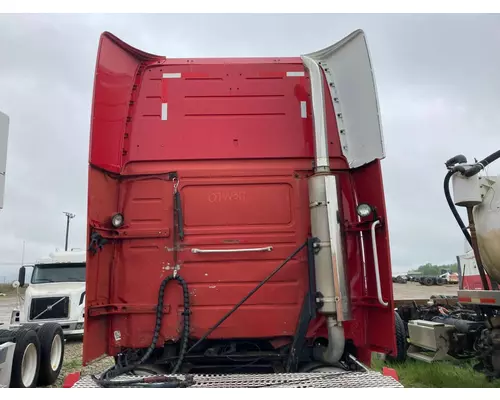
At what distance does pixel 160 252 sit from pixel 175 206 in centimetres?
44

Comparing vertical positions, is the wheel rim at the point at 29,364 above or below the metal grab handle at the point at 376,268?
below

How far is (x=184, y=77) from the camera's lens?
4469mm

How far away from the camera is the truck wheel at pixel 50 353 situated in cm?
754

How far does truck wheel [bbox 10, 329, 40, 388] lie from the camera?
21.6ft

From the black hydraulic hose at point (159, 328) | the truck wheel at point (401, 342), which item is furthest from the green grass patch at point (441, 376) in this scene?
the black hydraulic hose at point (159, 328)

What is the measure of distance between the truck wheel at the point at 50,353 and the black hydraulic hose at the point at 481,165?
23.2 ft

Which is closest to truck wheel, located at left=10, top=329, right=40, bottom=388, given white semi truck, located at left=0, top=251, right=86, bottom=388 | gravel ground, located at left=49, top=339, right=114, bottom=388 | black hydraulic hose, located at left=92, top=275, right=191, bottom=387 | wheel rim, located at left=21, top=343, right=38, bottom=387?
wheel rim, located at left=21, top=343, right=38, bottom=387

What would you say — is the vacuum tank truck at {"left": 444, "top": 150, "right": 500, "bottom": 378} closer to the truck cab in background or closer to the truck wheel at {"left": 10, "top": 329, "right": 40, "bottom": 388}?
the truck wheel at {"left": 10, "top": 329, "right": 40, "bottom": 388}

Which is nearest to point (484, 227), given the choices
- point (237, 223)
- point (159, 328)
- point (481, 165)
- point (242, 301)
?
point (481, 165)

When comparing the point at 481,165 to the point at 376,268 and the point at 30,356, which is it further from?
the point at 30,356

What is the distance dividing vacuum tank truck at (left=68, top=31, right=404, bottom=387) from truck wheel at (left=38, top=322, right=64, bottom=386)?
433cm

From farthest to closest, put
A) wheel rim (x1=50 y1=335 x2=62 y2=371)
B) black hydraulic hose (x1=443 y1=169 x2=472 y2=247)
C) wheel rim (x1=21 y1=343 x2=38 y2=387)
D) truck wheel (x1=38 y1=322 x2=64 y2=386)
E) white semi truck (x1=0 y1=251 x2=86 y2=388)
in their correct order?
white semi truck (x1=0 y1=251 x2=86 y2=388), wheel rim (x1=50 y1=335 x2=62 y2=371), truck wheel (x1=38 y1=322 x2=64 y2=386), wheel rim (x1=21 y1=343 x2=38 y2=387), black hydraulic hose (x1=443 y1=169 x2=472 y2=247)

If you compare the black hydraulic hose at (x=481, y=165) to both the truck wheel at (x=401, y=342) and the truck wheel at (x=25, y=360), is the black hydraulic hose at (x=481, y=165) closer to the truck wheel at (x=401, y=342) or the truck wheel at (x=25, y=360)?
the truck wheel at (x=401, y=342)

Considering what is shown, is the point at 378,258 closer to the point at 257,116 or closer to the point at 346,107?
the point at 346,107
